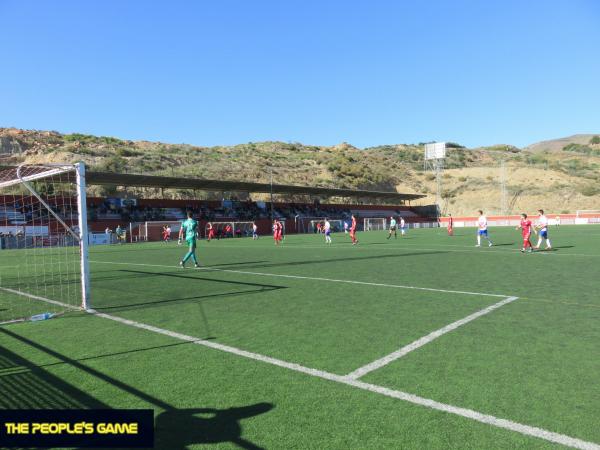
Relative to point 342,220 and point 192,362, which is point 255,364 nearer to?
point 192,362

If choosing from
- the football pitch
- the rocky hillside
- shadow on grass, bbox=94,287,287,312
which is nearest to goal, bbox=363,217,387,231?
the rocky hillside

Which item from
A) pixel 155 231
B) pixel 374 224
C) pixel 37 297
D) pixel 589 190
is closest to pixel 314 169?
pixel 374 224

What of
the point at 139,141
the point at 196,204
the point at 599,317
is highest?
the point at 139,141

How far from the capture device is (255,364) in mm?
4695

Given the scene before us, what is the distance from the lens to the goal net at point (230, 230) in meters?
→ 45.9

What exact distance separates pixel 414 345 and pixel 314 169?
94.0 m

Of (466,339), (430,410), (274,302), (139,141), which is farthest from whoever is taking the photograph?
(139,141)

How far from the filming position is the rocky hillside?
7150 centimetres

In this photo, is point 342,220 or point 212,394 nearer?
point 212,394

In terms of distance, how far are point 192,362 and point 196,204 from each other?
49195 mm

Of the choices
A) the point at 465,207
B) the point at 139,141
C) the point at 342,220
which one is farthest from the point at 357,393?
the point at 139,141

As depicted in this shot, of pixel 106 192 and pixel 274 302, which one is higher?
pixel 106 192

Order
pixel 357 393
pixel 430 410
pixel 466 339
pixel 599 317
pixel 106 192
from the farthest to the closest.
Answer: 1. pixel 106 192
2. pixel 599 317
3. pixel 466 339
4. pixel 357 393
5. pixel 430 410

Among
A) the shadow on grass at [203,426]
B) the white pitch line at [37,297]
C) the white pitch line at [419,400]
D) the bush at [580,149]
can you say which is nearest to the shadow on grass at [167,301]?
the white pitch line at [37,297]
